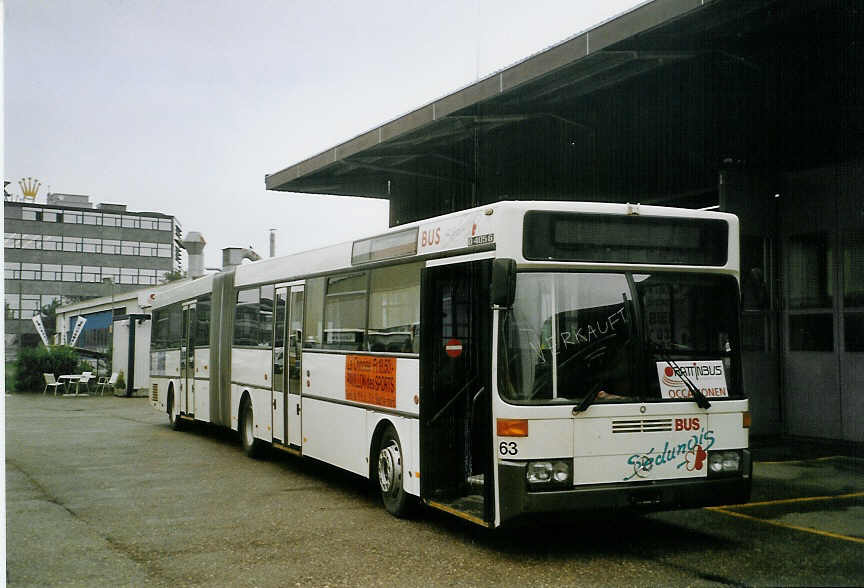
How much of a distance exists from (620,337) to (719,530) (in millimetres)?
2529

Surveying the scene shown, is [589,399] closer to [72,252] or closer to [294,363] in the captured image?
[294,363]

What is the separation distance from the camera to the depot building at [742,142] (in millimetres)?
11281

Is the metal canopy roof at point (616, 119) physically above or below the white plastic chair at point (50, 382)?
above

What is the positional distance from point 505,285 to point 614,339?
1.07m

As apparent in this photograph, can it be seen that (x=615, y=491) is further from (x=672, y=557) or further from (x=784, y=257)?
(x=784, y=257)

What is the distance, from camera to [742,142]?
588 inches

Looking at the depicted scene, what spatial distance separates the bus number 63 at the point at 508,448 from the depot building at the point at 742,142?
485 cm

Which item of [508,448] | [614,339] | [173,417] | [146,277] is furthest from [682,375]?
[146,277]

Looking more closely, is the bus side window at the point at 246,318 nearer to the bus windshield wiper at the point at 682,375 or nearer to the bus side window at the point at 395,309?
the bus side window at the point at 395,309

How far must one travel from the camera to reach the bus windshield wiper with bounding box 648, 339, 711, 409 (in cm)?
741

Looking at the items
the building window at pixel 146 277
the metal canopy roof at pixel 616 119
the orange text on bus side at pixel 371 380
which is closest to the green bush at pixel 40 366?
the building window at pixel 146 277

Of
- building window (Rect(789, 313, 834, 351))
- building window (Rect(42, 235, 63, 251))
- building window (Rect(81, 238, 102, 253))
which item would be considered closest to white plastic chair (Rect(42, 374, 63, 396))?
building window (Rect(81, 238, 102, 253))

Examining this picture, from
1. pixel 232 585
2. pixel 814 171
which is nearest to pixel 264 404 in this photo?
pixel 232 585

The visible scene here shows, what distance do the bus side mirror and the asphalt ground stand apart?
1745 millimetres
